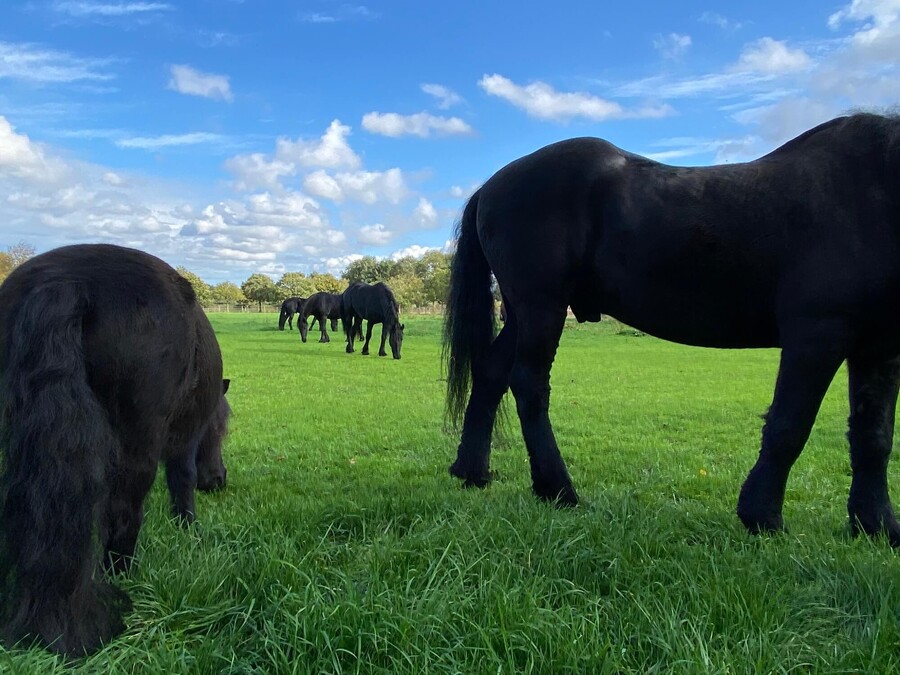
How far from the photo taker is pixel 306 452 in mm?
5926

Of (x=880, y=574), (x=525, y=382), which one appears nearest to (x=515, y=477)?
(x=525, y=382)

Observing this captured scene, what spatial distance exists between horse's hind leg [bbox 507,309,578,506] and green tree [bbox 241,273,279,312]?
294 ft

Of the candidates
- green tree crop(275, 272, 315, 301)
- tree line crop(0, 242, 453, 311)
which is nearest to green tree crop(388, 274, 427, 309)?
tree line crop(0, 242, 453, 311)

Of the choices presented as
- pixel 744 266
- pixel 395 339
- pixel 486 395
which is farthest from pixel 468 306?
pixel 395 339

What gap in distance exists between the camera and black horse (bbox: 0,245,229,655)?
199 centimetres

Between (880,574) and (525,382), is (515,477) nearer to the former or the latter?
(525,382)

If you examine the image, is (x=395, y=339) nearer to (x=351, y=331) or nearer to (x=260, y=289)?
(x=351, y=331)

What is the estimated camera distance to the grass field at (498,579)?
196 cm

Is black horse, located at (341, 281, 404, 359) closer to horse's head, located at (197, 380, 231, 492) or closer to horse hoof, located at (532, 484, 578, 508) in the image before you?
horse's head, located at (197, 380, 231, 492)

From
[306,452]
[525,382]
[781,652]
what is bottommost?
[306,452]

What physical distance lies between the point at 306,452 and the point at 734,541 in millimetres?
3987

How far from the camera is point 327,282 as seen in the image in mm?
99500

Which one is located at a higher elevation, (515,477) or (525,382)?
(525,382)

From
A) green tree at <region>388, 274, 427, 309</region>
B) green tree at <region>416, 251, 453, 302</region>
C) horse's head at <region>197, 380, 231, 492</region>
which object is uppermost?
green tree at <region>416, 251, 453, 302</region>
